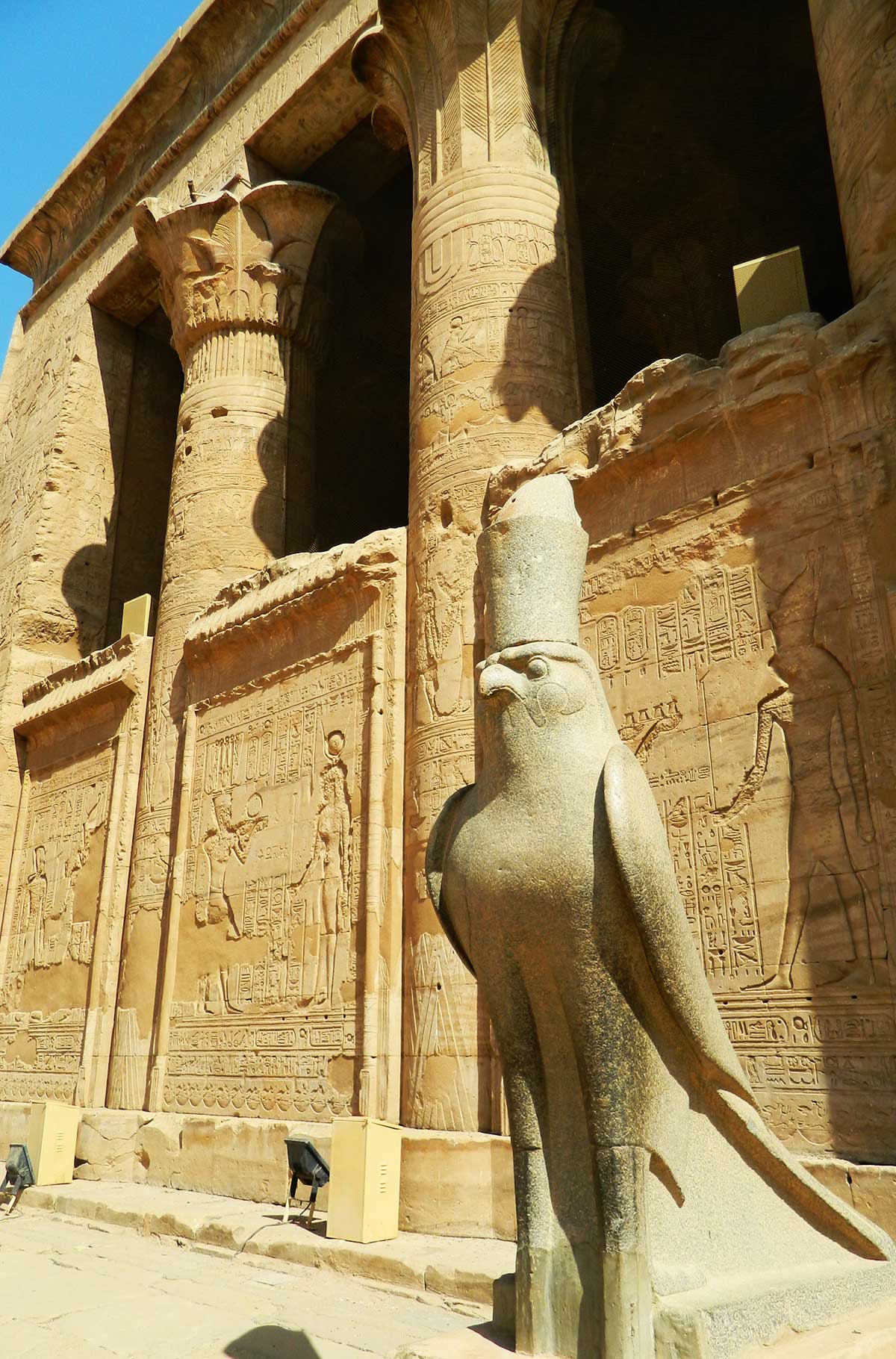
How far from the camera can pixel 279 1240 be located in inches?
206

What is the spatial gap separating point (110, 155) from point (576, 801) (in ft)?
43.9

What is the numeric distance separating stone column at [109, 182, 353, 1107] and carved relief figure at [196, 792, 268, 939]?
0.68 meters

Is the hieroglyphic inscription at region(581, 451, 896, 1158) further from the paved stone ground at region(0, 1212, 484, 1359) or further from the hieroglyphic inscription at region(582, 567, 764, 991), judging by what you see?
the paved stone ground at region(0, 1212, 484, 1359)

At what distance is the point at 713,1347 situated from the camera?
2.10 m

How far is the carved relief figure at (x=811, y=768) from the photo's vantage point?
4543 millimetres

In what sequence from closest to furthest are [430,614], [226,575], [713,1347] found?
1. [713,1347]
2. [430,614]
3. [226,575]

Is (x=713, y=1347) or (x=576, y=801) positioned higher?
(x=576, y=801)

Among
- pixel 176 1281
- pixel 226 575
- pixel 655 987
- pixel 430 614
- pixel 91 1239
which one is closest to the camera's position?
pixel 655 987

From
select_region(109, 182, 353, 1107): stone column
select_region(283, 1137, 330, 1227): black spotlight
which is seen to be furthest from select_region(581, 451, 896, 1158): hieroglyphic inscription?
select_region(109, 182, 353, 1107): stone column

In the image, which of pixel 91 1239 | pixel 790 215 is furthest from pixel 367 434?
pixel 91 1239

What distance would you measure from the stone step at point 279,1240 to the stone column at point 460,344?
83 cm

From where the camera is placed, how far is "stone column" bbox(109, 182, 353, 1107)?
8.95 meters

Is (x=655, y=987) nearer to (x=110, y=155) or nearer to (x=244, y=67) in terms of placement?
(x=244, y=67)

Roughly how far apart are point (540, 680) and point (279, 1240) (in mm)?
3917
